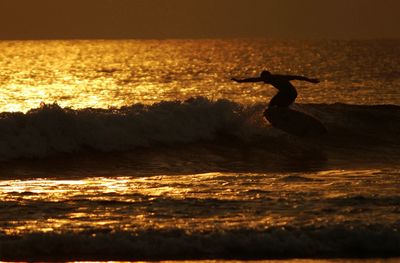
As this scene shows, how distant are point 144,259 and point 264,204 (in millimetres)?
2781

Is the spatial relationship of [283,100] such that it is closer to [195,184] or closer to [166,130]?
[166,130]

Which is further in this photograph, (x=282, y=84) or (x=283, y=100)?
(x=283, y=100)

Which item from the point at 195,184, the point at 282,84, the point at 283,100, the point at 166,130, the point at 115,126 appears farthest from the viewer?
the point at 166,130

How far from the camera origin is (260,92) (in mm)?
42812

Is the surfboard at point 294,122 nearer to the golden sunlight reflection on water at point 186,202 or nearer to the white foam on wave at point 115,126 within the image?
the white foam on wave at point 115,126

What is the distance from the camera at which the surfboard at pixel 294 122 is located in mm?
22016

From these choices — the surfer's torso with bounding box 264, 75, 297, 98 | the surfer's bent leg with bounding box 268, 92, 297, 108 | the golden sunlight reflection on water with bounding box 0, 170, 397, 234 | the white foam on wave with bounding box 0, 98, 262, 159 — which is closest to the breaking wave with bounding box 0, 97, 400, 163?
the white foam on wave with bounding box 0, 98, 262, 159

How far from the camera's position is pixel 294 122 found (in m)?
22.1

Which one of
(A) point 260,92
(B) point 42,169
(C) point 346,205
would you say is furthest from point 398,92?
(C) point 346,205

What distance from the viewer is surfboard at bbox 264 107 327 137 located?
22016 millimetres

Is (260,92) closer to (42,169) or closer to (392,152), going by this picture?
(392,152)

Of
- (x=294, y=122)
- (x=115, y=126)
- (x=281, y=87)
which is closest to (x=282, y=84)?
(x=281, y=87)

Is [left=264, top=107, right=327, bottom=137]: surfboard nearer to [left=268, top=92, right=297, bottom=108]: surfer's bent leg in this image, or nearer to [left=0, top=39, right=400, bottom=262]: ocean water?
[left=268, top=92, right=297, bottom=108]: surfer's bent leg

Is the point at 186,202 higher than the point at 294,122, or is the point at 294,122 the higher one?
the point at 294,122
